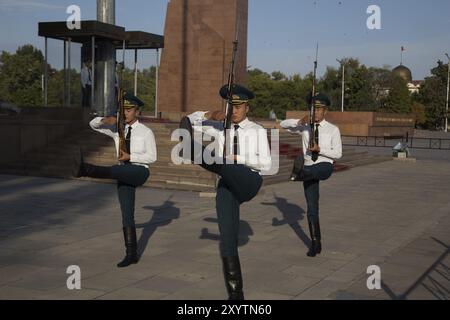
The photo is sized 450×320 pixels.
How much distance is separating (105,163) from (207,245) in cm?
848

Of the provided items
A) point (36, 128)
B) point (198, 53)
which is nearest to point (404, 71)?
point (198, 53)

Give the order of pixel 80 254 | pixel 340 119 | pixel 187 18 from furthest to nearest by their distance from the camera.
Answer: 1. pixel 340 119
2. pixel 187 18
3. pixel 80 254

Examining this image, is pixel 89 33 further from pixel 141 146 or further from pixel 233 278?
pixel 233 278

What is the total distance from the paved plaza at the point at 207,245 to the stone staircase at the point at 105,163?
0.80 meters

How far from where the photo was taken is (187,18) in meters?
27.4

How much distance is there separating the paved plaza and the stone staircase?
0.80 metres

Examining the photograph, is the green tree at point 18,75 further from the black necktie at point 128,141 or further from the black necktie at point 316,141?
the black necktie at point 316,141

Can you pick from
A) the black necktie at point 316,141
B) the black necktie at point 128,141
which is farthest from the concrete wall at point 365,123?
the black necktie at point 128,141

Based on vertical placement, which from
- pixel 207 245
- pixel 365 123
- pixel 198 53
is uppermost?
pixel 198 53

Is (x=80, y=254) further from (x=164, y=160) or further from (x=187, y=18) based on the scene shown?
(x=187, y=18)

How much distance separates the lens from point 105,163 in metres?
15.4

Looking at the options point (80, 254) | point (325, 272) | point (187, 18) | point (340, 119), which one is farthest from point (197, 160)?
point (340, 119)

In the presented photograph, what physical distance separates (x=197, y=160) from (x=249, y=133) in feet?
2.64

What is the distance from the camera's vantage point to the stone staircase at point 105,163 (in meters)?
13.7
